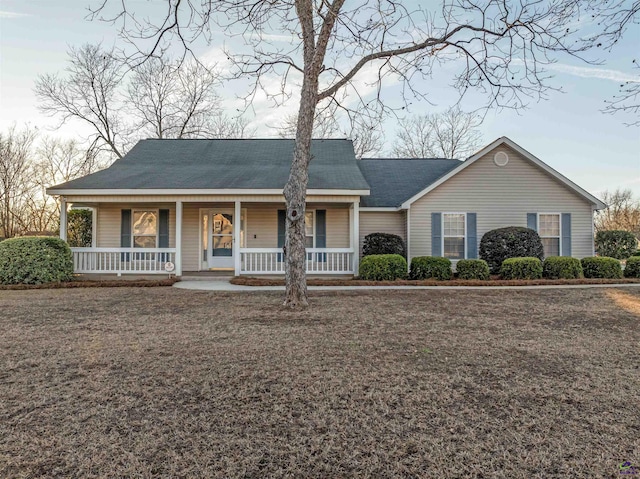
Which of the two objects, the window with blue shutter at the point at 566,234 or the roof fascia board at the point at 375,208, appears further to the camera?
the roof fascia board at the point at 375,208

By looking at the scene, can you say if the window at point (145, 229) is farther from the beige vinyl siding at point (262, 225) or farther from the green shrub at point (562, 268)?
the green shrub at point (562, 268)

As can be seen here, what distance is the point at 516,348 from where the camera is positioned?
4895mm

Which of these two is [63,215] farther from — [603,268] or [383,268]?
[603,268]

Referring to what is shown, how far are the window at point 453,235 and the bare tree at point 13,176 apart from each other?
26.6 meters

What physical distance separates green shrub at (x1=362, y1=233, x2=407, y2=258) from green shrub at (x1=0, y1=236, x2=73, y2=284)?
9.58 meters

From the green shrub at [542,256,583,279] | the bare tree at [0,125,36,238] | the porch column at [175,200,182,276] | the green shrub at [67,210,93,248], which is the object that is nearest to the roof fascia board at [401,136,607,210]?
the green shrub at [542,256,583,279]

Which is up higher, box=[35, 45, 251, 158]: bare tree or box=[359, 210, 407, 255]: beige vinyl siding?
box=[35, 45, 251, 158]: bare tree

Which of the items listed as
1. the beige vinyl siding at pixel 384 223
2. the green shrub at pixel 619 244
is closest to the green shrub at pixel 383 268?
the beige vinyl siding at pixel 384 223

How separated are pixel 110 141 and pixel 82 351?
78.5 ft

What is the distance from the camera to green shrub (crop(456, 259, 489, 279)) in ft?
37.7

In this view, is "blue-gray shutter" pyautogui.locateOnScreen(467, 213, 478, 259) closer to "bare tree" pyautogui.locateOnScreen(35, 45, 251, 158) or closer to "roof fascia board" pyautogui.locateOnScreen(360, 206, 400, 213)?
"roof fascia board" pyautogui.locateOnScreen(360, 206, 400, 213)

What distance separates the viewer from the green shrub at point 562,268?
11484mm

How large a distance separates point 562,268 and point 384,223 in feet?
18.5

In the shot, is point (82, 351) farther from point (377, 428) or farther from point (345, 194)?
point (345, 194)
